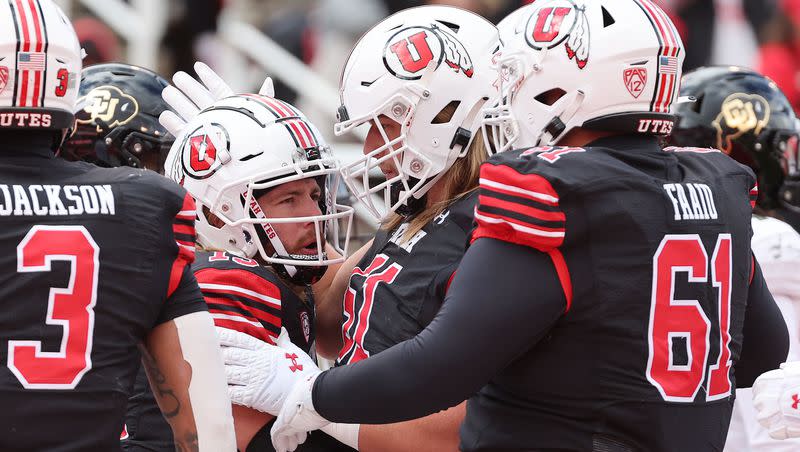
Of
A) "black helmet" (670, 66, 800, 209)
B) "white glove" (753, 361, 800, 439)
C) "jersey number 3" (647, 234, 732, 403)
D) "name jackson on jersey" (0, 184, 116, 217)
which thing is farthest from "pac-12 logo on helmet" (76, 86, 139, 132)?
"white glove" (753, 361, 800, 439)

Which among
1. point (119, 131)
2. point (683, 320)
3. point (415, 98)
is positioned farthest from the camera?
point (119, 131)

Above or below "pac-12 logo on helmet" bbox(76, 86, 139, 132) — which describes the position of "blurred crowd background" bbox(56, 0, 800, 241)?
below

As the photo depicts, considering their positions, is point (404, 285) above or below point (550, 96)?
below

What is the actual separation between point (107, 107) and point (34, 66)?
1915 millimetres

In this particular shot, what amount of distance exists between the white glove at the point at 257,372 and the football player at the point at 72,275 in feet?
1.31

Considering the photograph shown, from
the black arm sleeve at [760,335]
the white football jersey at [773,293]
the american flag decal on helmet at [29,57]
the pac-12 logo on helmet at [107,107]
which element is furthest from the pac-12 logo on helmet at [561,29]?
the pac-12 logo on helmet at [107,107]

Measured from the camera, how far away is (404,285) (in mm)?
3369

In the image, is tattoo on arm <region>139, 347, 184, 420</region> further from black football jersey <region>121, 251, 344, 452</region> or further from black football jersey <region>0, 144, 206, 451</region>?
black football jersey <region>121, 251, 344, 452</region>

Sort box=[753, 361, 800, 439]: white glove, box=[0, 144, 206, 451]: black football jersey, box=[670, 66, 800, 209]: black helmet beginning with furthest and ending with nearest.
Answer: box=[670, 66, 800, 209]: black helmet, box=[753, 361, 800, 439]: white glove, box=[0, 144, 206, 451]: black football jersey

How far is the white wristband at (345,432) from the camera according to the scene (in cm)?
343

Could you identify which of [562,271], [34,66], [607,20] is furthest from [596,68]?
[34,66]

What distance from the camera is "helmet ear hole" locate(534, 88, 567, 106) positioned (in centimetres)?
302

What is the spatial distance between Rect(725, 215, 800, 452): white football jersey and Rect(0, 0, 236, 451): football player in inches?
78.4

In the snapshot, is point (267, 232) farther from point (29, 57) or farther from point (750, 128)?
point (750, 128)
